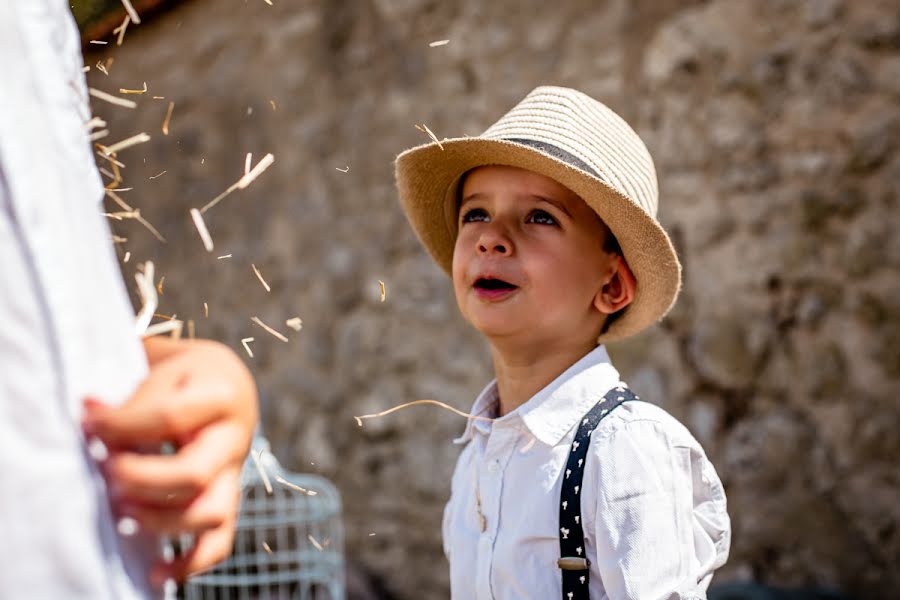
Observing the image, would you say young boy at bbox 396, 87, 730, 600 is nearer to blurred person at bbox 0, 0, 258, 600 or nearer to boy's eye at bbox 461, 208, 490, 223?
boy's eye at bbox 461, 208, 490, 223

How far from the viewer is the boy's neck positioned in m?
1.59

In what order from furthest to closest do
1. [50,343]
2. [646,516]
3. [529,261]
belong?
[529,261]
[646,516]
[50,343]

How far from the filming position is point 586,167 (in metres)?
1.52

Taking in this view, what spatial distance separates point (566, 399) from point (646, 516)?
10.8 inches

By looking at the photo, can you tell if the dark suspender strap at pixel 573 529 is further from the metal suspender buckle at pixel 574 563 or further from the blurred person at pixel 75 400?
the blurred person at pixel 75 400

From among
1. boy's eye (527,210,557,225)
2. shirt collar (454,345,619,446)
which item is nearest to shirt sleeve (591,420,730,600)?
shirt collar (454,345,619,446)

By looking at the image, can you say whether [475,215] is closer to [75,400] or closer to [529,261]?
[529,261]

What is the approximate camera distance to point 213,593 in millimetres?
4344

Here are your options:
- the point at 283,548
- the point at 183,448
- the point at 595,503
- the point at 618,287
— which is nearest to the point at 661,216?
the point at 618,287

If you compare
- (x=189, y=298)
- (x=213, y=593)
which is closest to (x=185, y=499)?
(x=213, y=593)

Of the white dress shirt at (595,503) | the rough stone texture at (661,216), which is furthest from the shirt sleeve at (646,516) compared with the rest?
the rough stone texture at (661,216)

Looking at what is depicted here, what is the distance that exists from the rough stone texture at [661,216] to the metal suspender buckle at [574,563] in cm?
186

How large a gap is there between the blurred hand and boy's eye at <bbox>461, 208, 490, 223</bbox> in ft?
2.99

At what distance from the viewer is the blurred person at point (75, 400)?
62 cm
